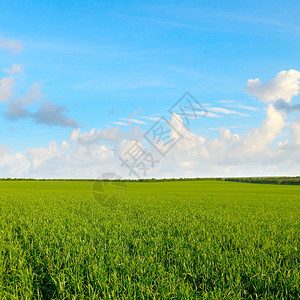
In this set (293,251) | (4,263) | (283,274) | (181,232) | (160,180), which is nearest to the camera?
(283,274)

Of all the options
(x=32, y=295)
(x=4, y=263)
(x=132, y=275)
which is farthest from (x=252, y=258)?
(x=4, y=263)

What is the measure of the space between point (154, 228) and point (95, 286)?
199 inches

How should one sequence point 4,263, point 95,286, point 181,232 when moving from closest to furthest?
point 95,286, point 4,263, point 181,232

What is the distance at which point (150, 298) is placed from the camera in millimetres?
4363

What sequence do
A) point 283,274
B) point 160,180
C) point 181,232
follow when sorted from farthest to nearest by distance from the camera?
point 160,180, point 181,232, point 283,274

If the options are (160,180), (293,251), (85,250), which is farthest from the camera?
(160,180)

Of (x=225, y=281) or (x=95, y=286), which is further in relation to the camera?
(x=225, y=281)

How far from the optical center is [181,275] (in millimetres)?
5449

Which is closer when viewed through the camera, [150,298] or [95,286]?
Result: [150,298]

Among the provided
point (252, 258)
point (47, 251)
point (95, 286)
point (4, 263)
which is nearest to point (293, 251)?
point (252, 258)

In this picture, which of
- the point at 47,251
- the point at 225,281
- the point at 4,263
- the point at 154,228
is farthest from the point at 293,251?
the point at 4,263

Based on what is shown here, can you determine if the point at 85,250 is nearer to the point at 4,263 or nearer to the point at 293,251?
the point at 4,263

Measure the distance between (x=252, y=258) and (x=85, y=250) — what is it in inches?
164

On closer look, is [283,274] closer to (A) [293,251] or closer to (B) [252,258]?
(B) [252,258]
